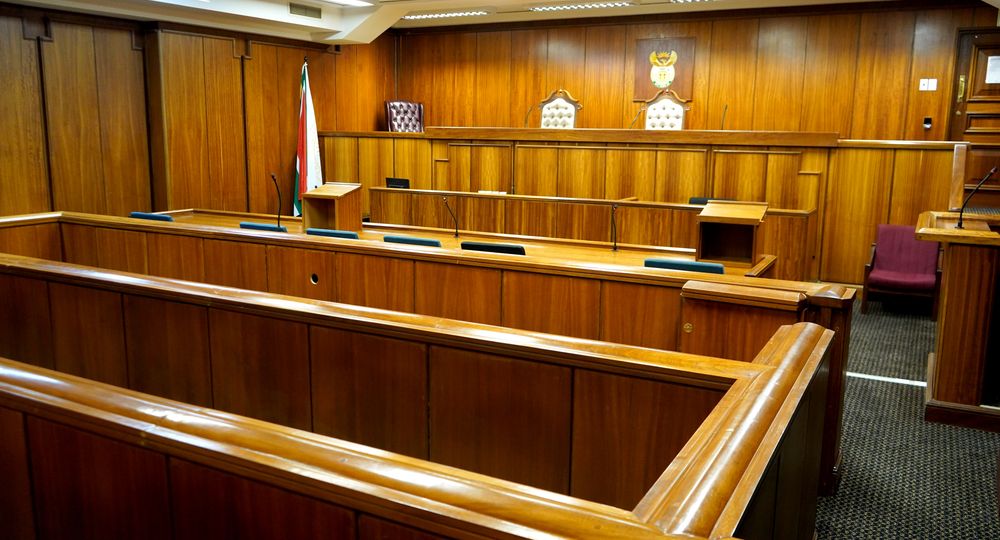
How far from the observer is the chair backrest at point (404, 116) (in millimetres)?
10289

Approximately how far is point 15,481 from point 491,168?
653 cm

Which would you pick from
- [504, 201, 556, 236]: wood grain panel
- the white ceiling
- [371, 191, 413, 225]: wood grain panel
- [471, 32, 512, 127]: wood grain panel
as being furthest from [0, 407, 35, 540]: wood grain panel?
[471, 32, 512, 127]: wood grain panel

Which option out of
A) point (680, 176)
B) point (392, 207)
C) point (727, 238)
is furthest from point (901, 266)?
point (392, 207)

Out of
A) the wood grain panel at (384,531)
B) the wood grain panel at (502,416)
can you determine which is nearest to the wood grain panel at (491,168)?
the wood grain panel at (502,416)

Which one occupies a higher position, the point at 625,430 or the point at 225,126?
the point at 225,126

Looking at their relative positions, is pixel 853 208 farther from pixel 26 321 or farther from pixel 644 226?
pixel 26 321

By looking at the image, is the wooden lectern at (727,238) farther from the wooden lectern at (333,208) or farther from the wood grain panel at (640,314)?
the wooden lectern at (333,208)

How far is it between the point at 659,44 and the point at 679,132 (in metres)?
2.92

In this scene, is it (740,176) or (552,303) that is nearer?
(552,303)

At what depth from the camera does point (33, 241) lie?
4711 mm

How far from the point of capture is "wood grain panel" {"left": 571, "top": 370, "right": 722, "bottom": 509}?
68.6 inches

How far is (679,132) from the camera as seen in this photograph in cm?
697

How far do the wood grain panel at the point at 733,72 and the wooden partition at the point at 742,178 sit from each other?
8.26 feet

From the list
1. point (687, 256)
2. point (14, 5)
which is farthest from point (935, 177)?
point (14, 5)
